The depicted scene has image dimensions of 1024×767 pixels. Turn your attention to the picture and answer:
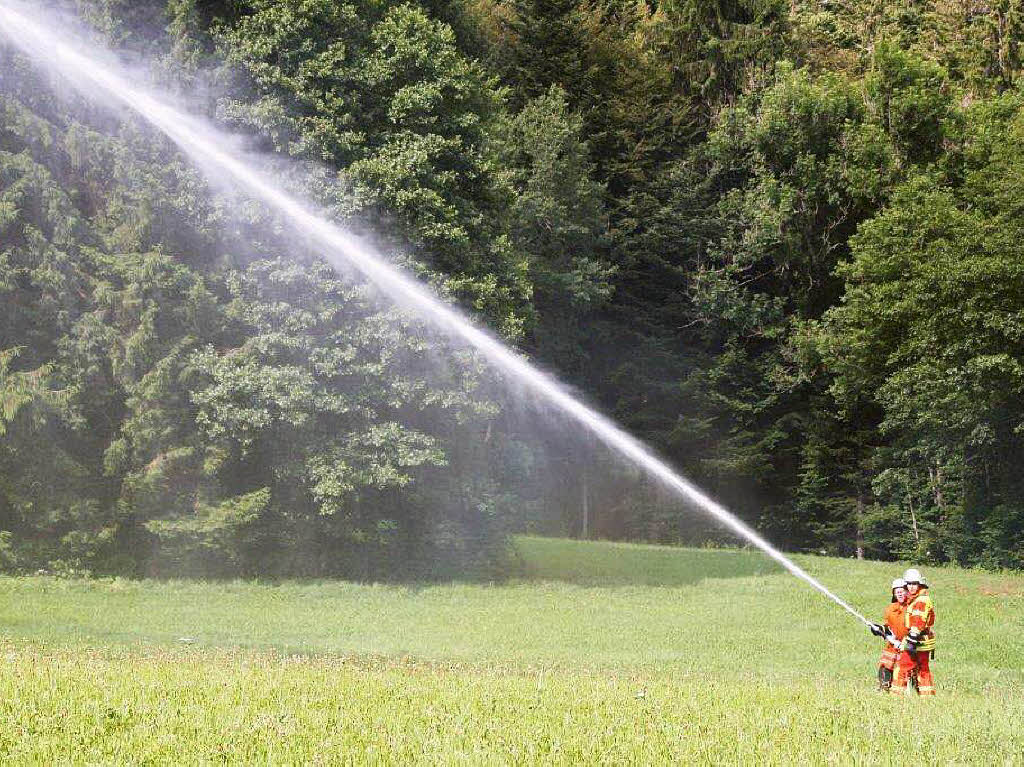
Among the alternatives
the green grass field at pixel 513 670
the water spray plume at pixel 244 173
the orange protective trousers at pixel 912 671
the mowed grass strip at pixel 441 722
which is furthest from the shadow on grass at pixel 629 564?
the mowed grass strip at pixel 441 722

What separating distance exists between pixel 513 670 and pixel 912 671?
526cm

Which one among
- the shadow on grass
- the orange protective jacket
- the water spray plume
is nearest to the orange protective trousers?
the orange protective jacket

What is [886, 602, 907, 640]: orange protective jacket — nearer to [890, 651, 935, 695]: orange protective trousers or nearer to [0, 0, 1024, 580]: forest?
[890, 651, 935, 695]: orange protective trousers

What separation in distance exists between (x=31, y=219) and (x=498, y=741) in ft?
88.9

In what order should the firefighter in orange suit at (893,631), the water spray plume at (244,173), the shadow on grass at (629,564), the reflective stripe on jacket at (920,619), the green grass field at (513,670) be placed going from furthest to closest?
the shadow on grass at (629,564) → the water spray plume at (244,173) → the firefighter in orange suit at (893,631) → the reflective stripe on jacket at (920,619) → the green grass field at (513,670)

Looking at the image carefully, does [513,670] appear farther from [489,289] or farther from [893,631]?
[489,289]

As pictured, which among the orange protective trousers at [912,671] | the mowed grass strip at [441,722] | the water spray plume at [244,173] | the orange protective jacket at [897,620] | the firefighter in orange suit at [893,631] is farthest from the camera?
the water spray plume at [244,173]

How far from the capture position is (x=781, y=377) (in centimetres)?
4994

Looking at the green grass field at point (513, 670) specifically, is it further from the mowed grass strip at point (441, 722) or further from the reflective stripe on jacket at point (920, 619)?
the reflective stripe on jacket at point (920, 619)

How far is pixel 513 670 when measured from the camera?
16172 millimetres

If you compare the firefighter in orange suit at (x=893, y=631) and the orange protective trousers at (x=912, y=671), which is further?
the firefighter in orange suit at (x=893, y=631)

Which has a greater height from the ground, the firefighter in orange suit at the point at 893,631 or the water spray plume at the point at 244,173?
the water spray plume at the point at 244,173

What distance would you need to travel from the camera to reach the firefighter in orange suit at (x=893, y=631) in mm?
14164

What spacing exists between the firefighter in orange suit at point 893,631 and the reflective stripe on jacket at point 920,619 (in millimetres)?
260
